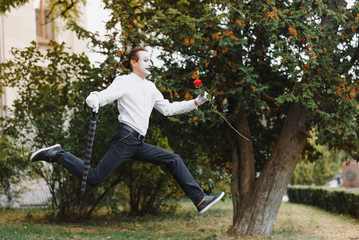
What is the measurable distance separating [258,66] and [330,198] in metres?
8.58

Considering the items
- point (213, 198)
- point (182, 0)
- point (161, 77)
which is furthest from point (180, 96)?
point (213, 198)

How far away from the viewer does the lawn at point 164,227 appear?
988 centimetres

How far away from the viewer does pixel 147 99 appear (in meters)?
5.95

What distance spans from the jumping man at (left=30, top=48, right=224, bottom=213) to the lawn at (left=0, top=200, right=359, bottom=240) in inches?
145

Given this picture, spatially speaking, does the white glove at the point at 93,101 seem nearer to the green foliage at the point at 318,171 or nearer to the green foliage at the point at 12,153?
the green foliage at the point at 12,153

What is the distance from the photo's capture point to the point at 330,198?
654 inches

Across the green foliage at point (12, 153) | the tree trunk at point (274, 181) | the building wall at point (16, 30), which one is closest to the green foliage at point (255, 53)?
the tree trunk at point (274, 181)

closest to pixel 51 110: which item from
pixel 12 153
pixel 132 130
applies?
pixel 12 153

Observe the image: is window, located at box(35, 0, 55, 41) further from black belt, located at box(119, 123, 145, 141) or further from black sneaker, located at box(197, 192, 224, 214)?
black sneaker, located at box(197, 192, 224, 214)

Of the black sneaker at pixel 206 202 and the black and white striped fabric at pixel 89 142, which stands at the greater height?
the black and white striped fabric at pixel 89 142

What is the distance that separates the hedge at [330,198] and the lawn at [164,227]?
38 centimetres

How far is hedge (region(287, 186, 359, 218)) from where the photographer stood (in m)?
14.1

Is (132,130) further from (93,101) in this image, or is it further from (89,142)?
(93,101)

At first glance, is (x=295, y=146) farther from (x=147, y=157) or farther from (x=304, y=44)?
(x=147, y=157)
